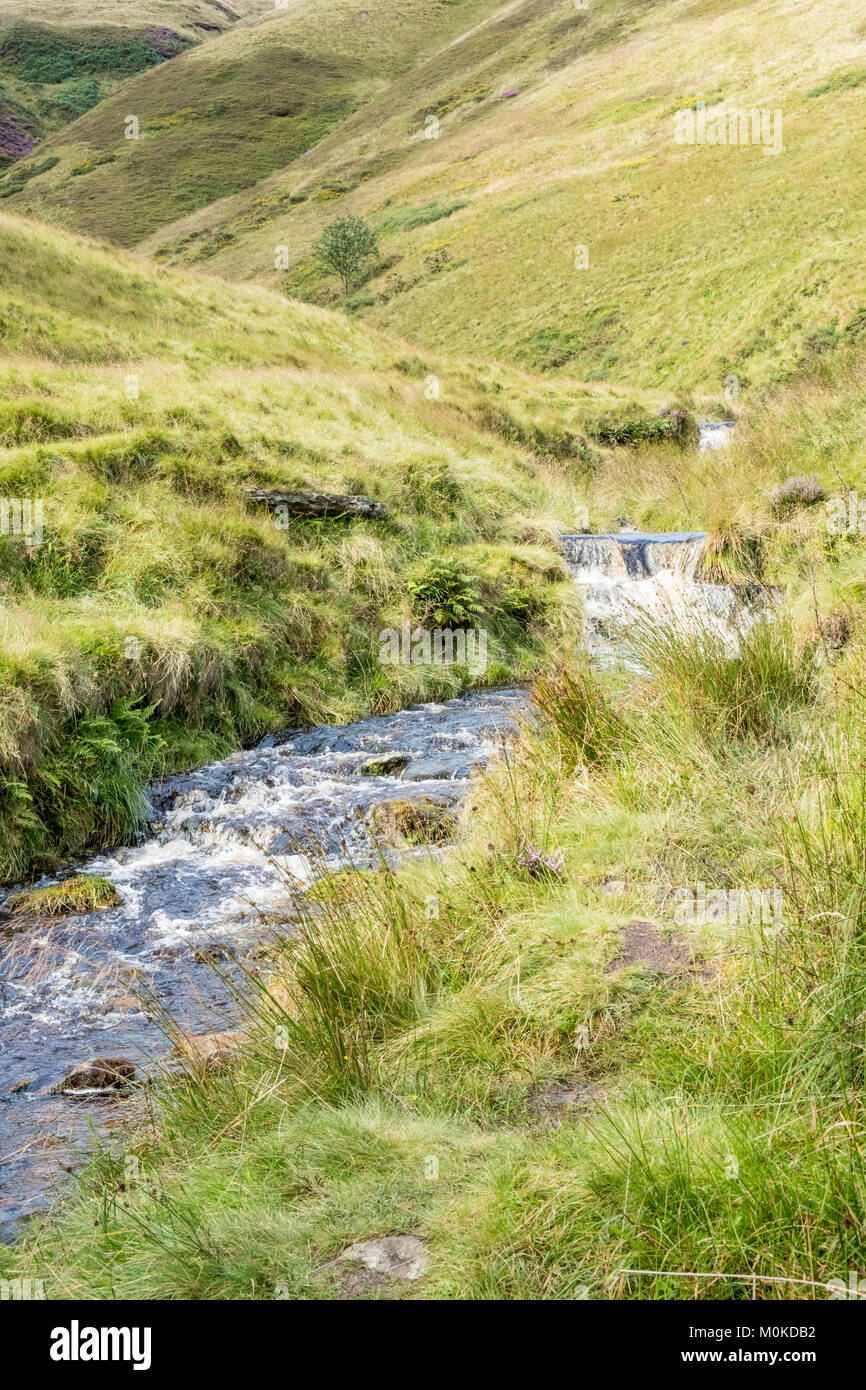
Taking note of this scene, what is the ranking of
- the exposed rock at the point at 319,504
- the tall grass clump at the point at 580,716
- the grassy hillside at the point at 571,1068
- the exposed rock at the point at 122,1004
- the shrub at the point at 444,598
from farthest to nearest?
the exposed rock at the point at 319,504 → the shrub at the point at 444,598 → the tall grass clump at the point at 580,716 → the exposed rock at the point at 122,1004 → the grassy hillside at the point at 571,1068

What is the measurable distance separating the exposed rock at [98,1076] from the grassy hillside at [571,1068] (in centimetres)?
85

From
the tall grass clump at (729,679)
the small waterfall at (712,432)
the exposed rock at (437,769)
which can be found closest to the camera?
the tall grass clump at (729,679)

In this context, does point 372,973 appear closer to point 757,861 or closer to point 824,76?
point 757,861

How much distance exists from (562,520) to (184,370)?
26.8 feet

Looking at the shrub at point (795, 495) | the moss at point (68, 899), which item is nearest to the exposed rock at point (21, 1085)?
the moss at point (68, 899)

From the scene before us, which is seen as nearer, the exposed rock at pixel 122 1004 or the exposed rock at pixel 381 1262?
the exposed rock at pixel 381 1262

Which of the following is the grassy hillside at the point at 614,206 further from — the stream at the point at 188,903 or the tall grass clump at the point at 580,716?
the tall grass clump at the point at 580,716

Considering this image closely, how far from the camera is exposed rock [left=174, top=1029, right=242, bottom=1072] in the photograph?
3691 mm

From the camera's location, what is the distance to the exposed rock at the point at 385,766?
29.3ft

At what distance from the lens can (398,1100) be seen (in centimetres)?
343

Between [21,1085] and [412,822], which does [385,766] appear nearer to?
[412,822]

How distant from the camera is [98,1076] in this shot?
448 centimetres

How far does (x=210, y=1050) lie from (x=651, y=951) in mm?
2111

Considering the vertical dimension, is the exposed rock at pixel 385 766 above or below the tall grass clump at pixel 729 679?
below
